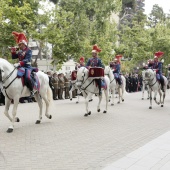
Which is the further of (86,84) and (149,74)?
(149,74)

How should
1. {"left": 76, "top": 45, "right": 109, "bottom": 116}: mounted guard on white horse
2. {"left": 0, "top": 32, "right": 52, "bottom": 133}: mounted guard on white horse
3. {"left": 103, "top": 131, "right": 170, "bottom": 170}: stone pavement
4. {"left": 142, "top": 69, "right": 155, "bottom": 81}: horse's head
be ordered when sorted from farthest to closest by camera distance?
{"left": 142, "top": 69, "right": 155, "bottom": 81}: horse's head
{"left": 76, "top": 45, "right": 109, "bottom": 116}: mounted guard on white horse
{"left": 0, "top": 32, "right": 52, "bottom": 133}: mounted guard on white horse
{"left": 103, "top": 131, "right": 170, "bottom": 170}: stone pavement

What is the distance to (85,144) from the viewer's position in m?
8.04

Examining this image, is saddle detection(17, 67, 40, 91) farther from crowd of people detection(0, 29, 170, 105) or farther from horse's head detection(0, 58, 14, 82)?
horse's head detection(0, 58, 14, 82)

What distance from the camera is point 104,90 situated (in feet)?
48.2

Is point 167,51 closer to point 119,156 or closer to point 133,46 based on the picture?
point 133,46

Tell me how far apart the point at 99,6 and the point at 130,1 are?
103 ft

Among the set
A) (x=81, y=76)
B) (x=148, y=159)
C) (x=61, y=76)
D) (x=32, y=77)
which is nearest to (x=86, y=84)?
(x=81, y=76)

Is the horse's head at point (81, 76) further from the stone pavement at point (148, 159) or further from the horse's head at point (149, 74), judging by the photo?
the stone pavement at point (148, 159)

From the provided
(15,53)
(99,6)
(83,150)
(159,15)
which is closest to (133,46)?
(99,6)

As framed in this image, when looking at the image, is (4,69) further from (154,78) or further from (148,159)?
(154,78)

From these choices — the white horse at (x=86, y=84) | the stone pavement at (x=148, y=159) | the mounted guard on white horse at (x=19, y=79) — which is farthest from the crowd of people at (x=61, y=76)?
the stone pavement at (x=148, y=159)

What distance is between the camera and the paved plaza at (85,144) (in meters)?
6.26

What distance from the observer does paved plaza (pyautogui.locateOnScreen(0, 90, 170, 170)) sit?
626 centimetres

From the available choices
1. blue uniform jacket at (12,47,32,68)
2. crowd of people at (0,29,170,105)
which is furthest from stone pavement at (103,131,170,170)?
blue uniform jacket at (12,47,32,68)
